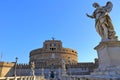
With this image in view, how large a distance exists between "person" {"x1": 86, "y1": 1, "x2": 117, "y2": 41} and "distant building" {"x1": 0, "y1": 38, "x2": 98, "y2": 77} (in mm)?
44806

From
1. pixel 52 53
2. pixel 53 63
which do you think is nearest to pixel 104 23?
pixel 53 63

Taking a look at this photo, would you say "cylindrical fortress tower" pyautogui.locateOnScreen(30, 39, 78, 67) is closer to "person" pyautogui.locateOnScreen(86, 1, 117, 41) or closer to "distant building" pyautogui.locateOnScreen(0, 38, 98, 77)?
"distant building" pyautogui.locateOnScreen(0, 38, 98, 77)

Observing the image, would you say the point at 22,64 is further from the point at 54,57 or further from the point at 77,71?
the point at 77,71

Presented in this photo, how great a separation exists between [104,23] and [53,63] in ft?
178

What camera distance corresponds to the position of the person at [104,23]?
7289 mm

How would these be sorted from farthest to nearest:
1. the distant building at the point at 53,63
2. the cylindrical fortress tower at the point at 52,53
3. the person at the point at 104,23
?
1. the cylindrical fortress tower at the point at 52,53
2. the distant building at the point at 53,63
3. the person at the point at 104,23

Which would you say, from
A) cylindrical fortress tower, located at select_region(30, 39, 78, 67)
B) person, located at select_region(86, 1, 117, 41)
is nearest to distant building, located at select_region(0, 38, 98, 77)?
cylindrical fortress tower, located at select_region(30, 39, 78, 67)

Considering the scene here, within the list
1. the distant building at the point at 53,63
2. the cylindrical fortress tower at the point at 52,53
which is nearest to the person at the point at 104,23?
the distant building at the point at 53,63

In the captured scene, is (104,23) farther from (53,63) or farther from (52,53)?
(52,53)

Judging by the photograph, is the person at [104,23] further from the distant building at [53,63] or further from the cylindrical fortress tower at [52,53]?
the cylindrical fortress tower at [52,53]

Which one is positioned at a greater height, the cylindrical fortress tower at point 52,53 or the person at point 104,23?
the cylindrical fortress tower at point 52,53

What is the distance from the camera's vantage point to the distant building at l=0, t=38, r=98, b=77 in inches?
2233

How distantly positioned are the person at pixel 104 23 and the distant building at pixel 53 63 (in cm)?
4481

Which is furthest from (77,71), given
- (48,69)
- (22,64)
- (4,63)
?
(4,63)
